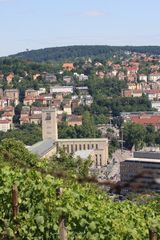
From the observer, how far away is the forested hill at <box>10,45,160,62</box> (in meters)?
119

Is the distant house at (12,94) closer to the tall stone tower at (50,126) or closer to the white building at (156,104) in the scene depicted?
the white building at (156,104)

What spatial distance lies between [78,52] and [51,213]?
118 m

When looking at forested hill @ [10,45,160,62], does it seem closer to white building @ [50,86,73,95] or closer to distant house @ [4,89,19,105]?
white building @ [50,86,73,95]

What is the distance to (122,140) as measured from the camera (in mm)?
43531

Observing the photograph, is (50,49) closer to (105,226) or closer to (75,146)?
(75,146)

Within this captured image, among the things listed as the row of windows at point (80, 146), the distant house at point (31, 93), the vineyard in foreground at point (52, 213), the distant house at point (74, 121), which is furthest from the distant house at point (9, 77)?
the vineyard in foreground at point (52, 213)

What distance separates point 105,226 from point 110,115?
5012 centimetres

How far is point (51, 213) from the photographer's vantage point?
13.8 ft

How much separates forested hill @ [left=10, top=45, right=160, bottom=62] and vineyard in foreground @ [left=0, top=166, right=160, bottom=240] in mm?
112410

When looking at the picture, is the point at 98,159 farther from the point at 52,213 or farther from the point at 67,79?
the point at 52,213

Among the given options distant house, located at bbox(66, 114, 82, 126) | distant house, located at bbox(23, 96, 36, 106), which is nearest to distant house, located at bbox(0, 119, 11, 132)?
distant house, located at bbox(66, 114, 82, 126)

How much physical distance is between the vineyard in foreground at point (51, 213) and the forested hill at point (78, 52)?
112 m

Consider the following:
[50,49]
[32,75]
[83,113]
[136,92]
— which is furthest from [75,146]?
[50,49]

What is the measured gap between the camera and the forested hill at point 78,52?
119m
